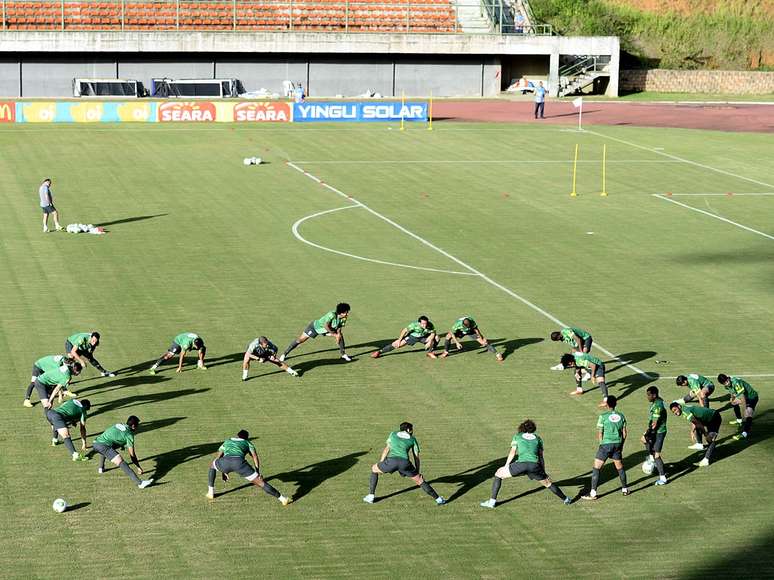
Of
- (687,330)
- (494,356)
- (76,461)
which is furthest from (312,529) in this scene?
(687,330)

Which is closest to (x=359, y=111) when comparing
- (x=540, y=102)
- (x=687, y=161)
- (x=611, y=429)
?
(x=540, y=102)

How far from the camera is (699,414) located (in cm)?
2558

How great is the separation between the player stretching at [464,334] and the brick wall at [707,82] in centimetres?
6903

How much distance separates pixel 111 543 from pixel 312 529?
3.45 meters

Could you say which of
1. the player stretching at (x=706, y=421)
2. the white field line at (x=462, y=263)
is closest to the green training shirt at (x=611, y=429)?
the player stretching at (x=706, y=421)

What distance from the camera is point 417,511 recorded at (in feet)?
74.8

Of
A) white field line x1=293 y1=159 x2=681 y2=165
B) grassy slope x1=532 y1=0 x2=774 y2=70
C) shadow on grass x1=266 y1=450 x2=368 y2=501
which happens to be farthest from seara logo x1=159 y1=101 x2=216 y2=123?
shadow on grass x1=266 y1=450 x2=368 y2=501

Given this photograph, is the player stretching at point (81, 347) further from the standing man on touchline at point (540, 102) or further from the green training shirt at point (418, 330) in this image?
the standing man on touchline at point (540, 102)

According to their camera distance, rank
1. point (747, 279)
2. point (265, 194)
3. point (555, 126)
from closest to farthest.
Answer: point (747, 279) → point (265, 194) → point (555, 126)

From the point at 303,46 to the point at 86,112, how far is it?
1824 centimetres

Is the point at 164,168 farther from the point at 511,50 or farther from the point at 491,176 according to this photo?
the point at 511,50

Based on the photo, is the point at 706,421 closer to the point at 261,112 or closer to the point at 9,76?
the point at 261,112

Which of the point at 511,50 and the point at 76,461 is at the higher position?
the point at 511,50

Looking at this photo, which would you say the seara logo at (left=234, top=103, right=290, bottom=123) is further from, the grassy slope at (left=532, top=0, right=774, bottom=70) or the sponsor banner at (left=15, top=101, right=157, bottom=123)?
the grassy slope at (left=532, top=0, right=774, bottom=70)
